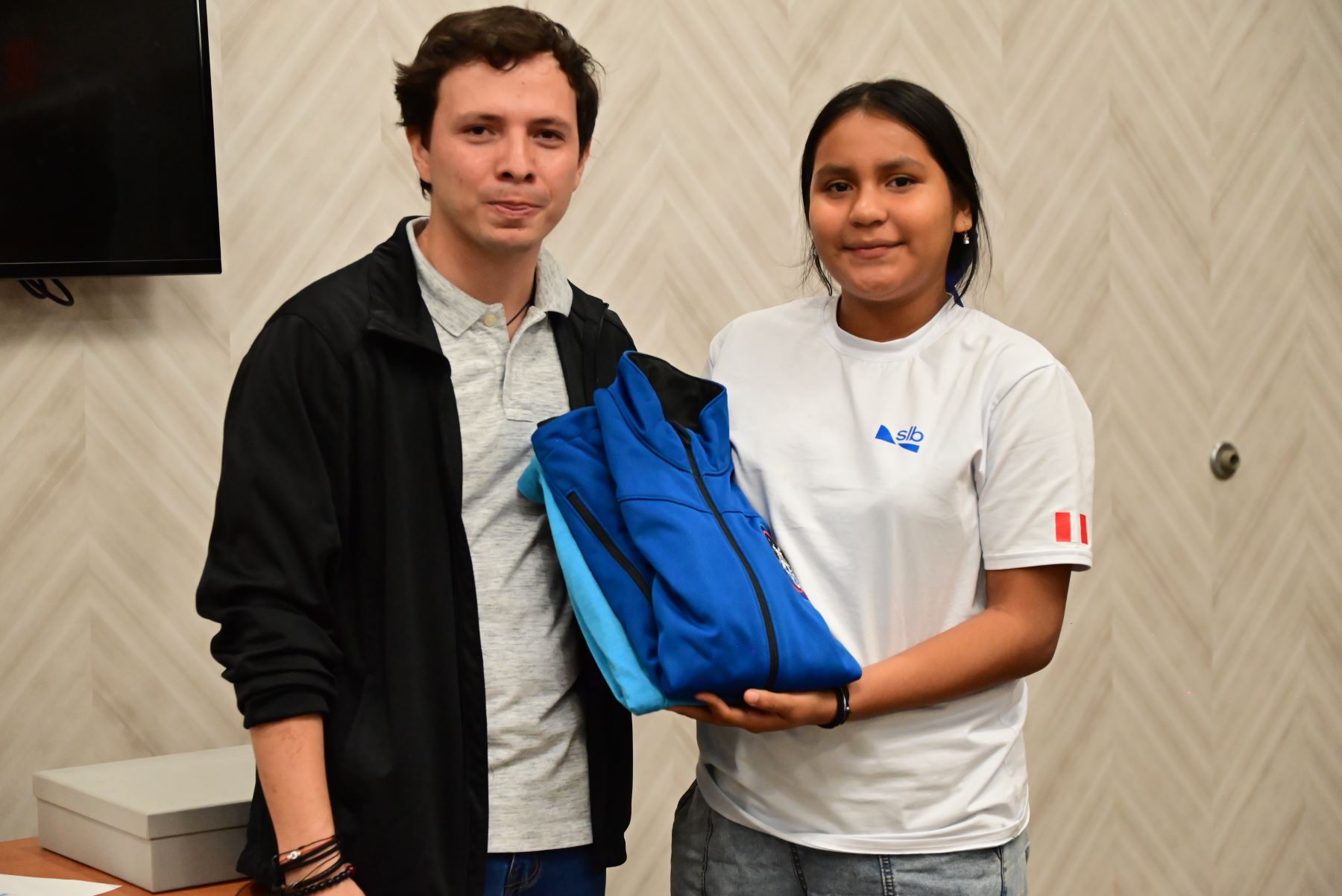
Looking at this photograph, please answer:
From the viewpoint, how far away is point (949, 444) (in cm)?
148

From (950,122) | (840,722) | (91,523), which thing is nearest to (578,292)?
(950,122)

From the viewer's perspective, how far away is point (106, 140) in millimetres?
1894

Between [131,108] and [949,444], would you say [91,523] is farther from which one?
[949,444]

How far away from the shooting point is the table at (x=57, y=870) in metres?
1.52

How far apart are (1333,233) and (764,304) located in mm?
1609

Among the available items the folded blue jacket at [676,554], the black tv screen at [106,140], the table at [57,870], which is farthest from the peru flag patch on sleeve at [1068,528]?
the black tv screen at [106,140]

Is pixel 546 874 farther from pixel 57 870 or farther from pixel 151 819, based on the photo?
pixel 57 870

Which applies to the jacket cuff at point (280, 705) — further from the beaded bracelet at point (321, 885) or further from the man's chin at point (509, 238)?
the man's chin at point (509, 238)

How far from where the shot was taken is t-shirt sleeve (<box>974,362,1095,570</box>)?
1.46 m

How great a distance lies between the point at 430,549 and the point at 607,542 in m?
0.18

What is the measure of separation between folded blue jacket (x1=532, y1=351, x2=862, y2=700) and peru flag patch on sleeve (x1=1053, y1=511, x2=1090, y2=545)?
262mm

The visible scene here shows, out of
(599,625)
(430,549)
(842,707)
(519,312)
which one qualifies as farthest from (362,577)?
(842,707)

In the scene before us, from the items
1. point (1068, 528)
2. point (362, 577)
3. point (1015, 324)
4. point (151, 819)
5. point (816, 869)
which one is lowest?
point (151, 819)

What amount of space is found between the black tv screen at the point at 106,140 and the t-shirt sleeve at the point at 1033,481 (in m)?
1.15
